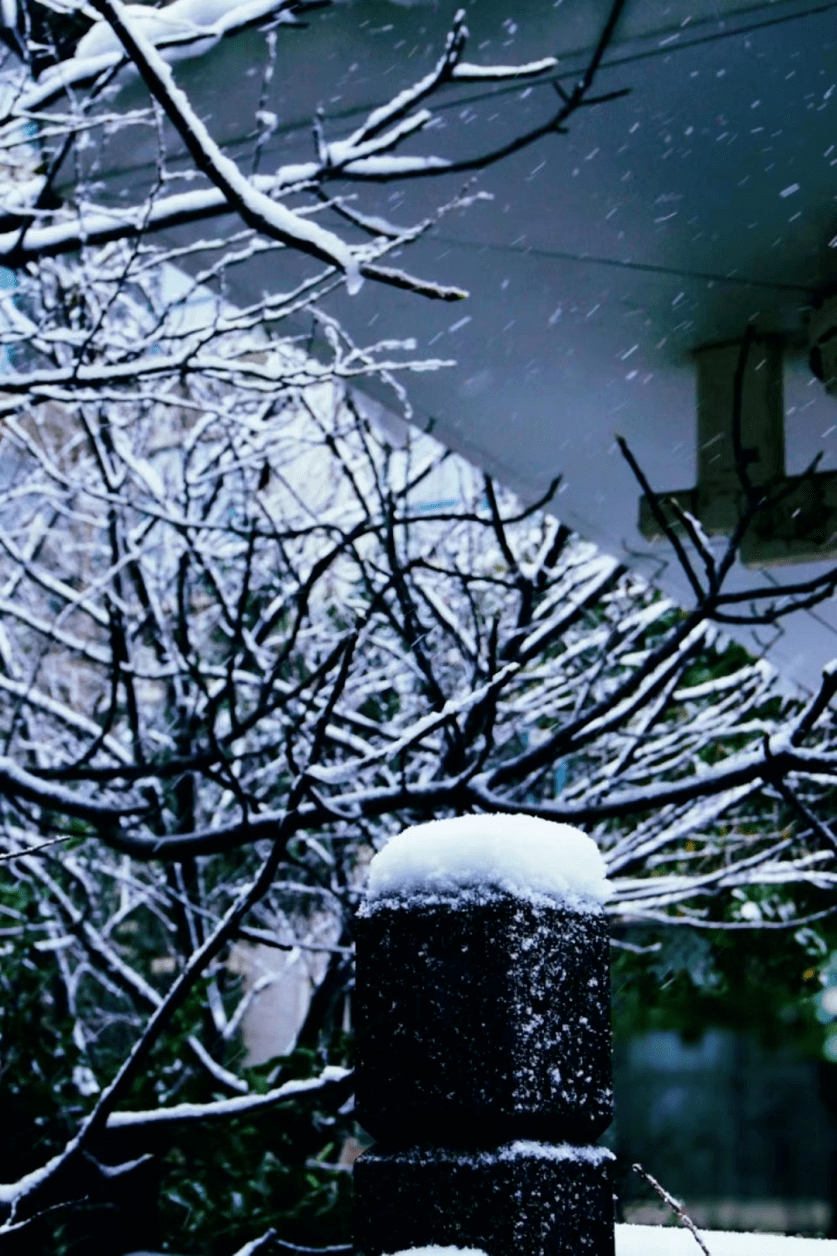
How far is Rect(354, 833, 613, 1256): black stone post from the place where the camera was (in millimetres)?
1896

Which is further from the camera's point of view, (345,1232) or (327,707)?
(345,1232)

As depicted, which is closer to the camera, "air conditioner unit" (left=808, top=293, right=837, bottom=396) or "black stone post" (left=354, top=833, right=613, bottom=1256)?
"black stone post" (left=354, top=833, right=613, bottom=1256)

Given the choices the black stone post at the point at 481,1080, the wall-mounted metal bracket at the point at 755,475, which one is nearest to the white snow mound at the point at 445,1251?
the black stone post at the point at 481,1080

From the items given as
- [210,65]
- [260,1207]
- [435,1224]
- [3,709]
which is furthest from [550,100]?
[3,709]

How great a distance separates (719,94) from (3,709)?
779 centimetres

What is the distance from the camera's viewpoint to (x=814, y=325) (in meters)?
5.00

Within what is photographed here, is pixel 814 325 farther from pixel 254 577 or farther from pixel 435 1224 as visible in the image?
pixel 254 577

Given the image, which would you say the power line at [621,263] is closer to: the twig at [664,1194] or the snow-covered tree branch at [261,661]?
the snow-covered tree branch at [261,661]

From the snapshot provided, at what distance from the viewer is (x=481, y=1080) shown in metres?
1.90

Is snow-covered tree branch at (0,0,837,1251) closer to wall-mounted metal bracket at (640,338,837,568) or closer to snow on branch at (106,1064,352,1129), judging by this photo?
snow on branch at (106,1064,352,1129)

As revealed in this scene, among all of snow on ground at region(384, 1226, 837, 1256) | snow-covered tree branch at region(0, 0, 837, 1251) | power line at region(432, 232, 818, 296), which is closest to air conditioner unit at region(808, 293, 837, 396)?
power line at region(432, 232, 818, 296)

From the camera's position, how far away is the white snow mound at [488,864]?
1.98 metres

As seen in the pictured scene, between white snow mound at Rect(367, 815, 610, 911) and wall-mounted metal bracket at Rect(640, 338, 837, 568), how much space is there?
2905 mm

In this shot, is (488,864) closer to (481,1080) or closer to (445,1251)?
(481,1080)
